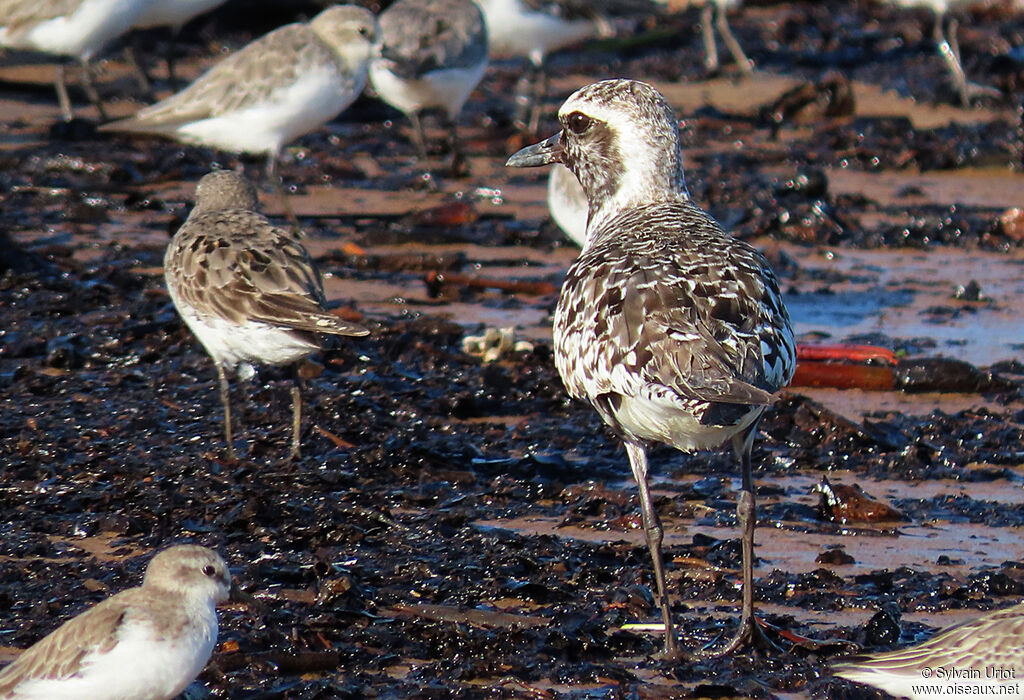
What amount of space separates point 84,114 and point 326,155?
2235 millimetres

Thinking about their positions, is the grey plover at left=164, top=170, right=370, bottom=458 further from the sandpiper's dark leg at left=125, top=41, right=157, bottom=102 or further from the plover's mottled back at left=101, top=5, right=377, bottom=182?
the sandpiper's dark leg at left=125, top=41, right=157, bottom=102

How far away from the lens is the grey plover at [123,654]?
11.8 ft

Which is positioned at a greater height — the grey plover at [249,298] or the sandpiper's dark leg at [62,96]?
the grey plover at [249,298]

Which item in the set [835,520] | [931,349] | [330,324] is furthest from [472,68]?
[835,520]

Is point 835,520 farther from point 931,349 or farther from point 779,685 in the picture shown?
point 931,349

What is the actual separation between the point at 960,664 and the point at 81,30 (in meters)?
9.51

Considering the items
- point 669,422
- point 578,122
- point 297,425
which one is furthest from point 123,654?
point 578,122

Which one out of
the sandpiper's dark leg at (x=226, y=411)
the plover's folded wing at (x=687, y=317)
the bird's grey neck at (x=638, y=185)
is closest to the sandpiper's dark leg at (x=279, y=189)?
the sandpiper's dark leg at (x=226, y=411)

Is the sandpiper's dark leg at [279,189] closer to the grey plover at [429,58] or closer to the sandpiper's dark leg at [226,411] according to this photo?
the grey plover at [429,58]

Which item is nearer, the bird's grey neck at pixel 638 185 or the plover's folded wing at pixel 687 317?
the plover's folded wing at pixel 687 317

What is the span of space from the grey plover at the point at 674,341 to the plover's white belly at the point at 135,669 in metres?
1.48

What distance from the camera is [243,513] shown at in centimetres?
522

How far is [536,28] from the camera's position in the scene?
1298cm

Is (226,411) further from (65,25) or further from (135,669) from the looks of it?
(65,25)
